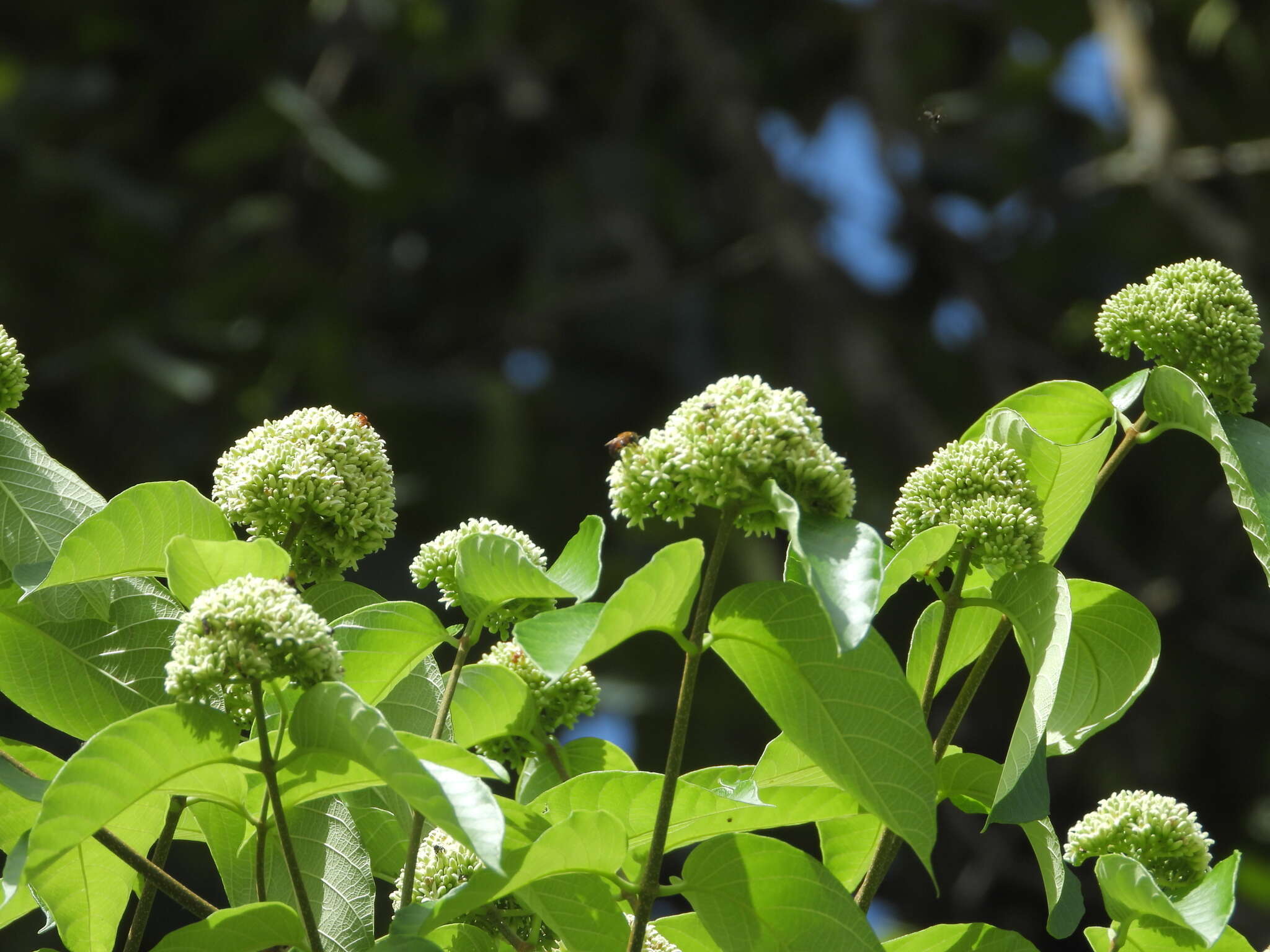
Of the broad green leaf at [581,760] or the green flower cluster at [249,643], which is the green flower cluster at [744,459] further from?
the broad green leaf at [581,760]

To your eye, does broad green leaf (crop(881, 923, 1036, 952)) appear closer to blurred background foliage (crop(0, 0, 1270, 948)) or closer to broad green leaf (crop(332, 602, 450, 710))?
broad green leaf (crop(332, 602, 450, 710))

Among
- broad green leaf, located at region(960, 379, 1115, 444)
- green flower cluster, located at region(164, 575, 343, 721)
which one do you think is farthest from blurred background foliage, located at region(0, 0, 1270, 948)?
green flower cluster, located at region(164, 575, 343, 721)

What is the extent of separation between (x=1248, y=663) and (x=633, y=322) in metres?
4.74

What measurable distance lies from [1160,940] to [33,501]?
3.87 feet

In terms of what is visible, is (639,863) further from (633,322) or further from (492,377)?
(633,322)

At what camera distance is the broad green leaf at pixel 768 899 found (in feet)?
3.90

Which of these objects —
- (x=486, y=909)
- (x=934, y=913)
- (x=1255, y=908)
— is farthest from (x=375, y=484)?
(x=934, y=913)

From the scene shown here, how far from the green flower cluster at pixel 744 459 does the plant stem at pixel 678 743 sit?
29 millimetres

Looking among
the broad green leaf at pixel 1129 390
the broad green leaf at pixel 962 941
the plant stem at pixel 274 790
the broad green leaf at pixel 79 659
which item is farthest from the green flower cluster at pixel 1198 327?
the broad green leaf at pixel 79 659

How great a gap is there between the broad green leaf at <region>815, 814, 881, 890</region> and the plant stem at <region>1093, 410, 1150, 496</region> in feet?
1.39

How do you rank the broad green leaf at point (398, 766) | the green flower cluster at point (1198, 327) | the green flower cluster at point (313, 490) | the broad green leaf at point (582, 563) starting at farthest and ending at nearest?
the green flower cluster at point (1198, 327), the green flower cluster at point (313, 490), the broad green leaf at point (582, 563), the broad green leaf at point (398, 766)

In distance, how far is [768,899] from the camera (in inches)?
48.1

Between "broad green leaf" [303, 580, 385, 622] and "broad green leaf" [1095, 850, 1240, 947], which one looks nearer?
"broad green leaf" [1095, 850, 1240, 947]

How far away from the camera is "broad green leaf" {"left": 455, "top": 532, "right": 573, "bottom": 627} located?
4.01 feet
